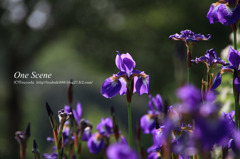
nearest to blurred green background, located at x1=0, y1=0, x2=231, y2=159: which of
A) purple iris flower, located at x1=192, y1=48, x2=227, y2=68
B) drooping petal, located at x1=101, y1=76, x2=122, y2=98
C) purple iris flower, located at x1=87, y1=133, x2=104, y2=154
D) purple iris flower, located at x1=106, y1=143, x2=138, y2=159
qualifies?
purple iris flower, located at x1=87, y1=133, x2=104, y2=154

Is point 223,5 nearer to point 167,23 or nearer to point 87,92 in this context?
point 167,23

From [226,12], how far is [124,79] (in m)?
0.29

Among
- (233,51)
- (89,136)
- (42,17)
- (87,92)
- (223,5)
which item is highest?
(42,17)

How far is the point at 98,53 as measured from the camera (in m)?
6.41

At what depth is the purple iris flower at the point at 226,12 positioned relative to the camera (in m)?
0.83

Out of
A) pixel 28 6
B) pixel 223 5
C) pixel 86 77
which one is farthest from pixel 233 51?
pixel 86 77

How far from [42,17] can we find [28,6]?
50cm

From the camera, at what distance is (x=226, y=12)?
2.76 feet

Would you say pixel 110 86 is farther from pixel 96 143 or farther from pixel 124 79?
pixel 96 143

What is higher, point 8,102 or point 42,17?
point 42,17

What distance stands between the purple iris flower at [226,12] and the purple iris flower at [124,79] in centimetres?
23

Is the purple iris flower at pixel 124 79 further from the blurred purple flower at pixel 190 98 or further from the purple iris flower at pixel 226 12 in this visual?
the blurred purple flower at pixel 190 98

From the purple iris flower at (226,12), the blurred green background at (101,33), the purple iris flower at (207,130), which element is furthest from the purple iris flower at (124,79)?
the blurred green background at (101,33)

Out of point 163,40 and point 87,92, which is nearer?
point 163,40
